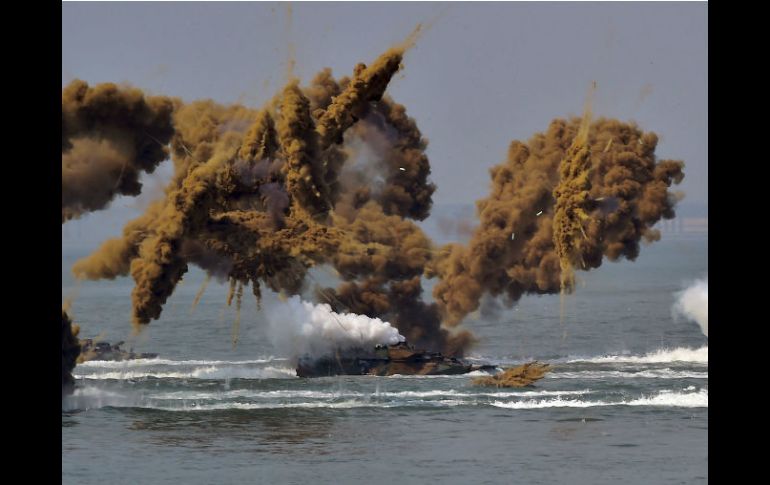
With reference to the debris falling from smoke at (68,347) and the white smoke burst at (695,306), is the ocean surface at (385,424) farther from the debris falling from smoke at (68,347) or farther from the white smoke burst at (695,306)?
the white smoke burst at (695,306)

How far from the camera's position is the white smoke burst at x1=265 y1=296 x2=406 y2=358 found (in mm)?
97812

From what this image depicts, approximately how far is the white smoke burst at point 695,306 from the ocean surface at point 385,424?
12.7m

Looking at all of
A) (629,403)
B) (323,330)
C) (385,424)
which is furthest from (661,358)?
(385,424)

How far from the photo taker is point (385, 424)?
3162 inches

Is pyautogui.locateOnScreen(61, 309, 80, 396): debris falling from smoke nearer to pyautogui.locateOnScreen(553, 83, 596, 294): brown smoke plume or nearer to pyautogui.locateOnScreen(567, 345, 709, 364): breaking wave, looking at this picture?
pyautogui.locateOnScreen(553, 83, 596, 294): brown smoke plume

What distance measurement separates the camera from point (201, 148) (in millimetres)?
87438

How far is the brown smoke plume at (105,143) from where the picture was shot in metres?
73.2

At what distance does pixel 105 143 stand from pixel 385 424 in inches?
648

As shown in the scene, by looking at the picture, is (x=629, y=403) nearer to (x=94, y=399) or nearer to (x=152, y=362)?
(x=94, y=399)
